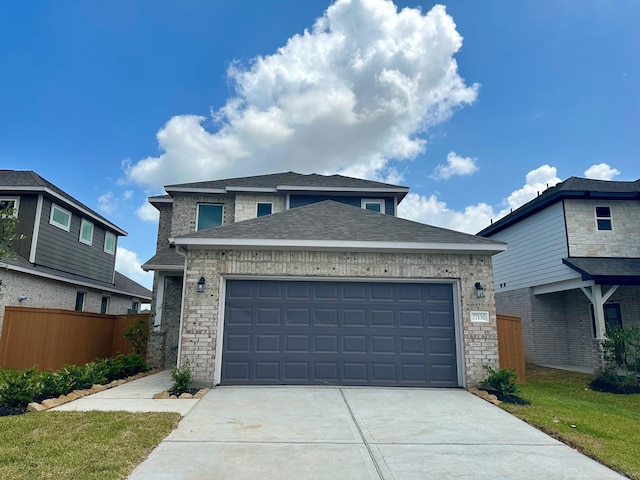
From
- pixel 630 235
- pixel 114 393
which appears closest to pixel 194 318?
pixel 114 393

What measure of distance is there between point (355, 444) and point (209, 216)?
37.1 feet

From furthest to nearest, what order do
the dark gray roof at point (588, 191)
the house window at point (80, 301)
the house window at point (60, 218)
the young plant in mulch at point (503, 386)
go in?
1. the house window at point (80, 301)
2. the house window at point (60, 218)
3. the dark gray roof at point (588, 191)
4. the young plant in mulch at point (503, 386)

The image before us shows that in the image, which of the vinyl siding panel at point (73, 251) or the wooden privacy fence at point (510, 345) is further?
the vinyl siding panel at point (73, 251)

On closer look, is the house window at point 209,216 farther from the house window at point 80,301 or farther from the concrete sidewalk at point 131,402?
the concrete sidewalk at point 131,402

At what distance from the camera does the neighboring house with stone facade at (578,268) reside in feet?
40.8

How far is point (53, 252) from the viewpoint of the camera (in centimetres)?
1443

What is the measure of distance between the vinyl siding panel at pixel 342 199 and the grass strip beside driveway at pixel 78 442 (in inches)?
382

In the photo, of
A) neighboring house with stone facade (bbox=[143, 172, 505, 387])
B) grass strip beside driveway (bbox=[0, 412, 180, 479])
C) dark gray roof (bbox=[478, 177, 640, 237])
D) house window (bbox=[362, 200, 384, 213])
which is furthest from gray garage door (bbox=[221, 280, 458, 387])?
dark gray roof (bbox=[478, 177, 640, 237])

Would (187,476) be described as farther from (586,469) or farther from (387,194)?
(387,194)

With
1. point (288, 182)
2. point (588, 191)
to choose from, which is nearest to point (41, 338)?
point (288, 182)

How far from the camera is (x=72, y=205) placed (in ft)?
50.2

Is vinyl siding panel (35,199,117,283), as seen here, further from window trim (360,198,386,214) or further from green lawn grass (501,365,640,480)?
green lawn grass (501,365,640,480)

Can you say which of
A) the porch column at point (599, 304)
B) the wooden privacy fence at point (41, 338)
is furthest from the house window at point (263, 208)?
the porch column at point (599, 304)

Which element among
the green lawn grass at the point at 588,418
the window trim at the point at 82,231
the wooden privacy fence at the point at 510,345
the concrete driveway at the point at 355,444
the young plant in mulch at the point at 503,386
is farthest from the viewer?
the window trim at the point at 82,231
